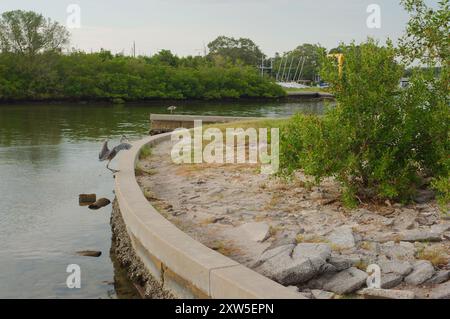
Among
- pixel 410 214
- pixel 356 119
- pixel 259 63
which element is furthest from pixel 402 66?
pixel 259 63

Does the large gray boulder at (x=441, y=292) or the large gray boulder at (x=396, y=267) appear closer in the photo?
the large gray boulder at (x=441, y=292)

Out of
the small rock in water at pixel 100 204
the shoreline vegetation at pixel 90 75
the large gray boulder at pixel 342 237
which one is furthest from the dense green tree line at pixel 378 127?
the shoreline vegetation at pixel 90 75

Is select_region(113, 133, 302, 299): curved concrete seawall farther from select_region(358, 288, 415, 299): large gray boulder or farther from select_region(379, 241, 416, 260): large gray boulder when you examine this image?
select_region(379, 241, 416, 260): large gray boulder

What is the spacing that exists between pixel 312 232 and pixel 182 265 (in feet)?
6.39

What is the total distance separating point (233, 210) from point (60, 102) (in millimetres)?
58946

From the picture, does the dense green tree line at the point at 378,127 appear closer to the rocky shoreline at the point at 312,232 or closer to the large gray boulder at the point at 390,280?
the rocky shoreline at the point at 312,232

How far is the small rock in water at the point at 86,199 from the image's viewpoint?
1211 centimetres

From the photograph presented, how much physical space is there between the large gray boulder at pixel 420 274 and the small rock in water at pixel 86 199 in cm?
810

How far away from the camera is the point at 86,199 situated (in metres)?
12.2

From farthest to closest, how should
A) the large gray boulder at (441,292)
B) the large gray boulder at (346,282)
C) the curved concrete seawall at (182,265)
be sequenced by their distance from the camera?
the large gray boulder at (346,282) < the large gray boulder at (441,292) < the curved concrete seawall at (182,265)

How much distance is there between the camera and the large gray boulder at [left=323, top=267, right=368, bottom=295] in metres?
5.20

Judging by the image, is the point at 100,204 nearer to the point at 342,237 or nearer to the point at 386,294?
the point at 342,237

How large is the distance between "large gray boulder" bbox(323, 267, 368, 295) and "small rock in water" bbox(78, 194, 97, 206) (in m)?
7.76

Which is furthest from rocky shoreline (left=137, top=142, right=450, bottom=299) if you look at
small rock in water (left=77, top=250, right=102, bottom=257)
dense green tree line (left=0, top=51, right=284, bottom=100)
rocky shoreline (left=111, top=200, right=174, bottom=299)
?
dense green tree line (left=0, top=51, right=284, bottom=100)
